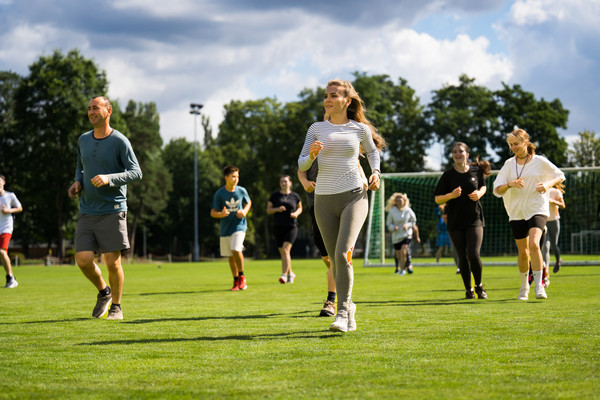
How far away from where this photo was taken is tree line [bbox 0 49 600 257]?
47.4 meters

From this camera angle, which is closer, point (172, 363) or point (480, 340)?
point (172, 363)

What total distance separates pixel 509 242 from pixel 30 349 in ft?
108

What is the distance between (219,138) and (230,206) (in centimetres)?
6249

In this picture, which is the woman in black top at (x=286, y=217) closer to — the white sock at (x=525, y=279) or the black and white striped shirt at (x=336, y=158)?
the white sock at (x=525, y=279)

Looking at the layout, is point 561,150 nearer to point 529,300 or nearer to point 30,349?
point 529,300

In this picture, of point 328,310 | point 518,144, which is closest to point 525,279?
point 518,144

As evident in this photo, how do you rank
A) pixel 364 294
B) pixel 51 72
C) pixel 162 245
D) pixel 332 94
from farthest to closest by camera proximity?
pixel 162 245 → pixel 51 72 → pixel 364 294 → pixel 332 94

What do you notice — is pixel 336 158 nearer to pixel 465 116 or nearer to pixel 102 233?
pixel 102 233

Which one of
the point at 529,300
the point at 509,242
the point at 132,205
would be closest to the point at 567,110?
the point at 509,242

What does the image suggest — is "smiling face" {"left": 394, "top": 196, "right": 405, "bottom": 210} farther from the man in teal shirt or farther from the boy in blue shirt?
the man in teal shirt

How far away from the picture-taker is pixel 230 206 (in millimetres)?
13281

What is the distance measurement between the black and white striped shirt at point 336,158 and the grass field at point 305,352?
50.5 inches

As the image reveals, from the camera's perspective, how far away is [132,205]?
59.8 m

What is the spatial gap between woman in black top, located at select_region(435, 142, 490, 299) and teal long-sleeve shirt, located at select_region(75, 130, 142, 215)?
4323mm
